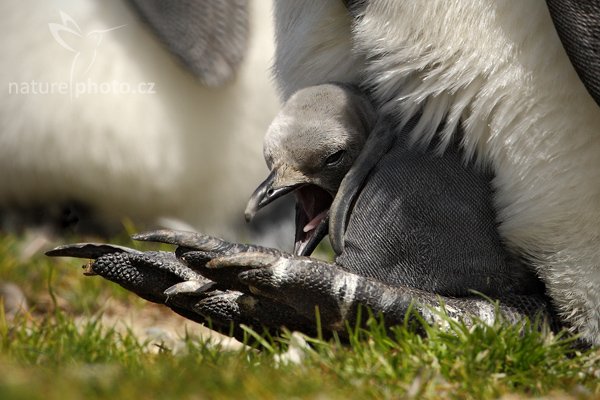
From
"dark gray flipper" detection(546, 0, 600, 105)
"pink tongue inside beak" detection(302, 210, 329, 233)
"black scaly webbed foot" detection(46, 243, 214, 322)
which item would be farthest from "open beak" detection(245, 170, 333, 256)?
"dark gray flipper" detection(546, 0, 600, 105)

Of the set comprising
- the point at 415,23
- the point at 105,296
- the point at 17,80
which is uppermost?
the point at 415,23

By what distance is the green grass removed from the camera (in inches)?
62.4

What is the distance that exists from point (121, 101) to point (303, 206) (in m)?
1.60

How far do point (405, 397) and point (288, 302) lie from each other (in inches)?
18.1

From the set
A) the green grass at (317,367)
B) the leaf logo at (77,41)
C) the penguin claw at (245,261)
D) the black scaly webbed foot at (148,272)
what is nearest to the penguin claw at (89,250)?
the black scaly webbed foot at (148,272)

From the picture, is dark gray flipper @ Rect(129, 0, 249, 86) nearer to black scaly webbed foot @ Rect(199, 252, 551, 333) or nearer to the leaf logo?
the leaf logo

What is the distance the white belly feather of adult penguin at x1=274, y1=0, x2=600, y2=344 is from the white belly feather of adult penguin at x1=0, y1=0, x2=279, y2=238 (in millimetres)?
1636

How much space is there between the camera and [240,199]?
13.7 ft

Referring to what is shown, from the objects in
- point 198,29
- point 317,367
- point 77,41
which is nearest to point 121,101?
point 77,41

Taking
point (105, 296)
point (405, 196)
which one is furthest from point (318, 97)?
point (105, 296)

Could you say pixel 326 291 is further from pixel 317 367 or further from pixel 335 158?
pixel 335 158

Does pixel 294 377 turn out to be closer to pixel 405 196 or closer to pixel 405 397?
pixel 405 397

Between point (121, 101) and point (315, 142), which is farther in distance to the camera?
point (121, 101)

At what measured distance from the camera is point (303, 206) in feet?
8.27
